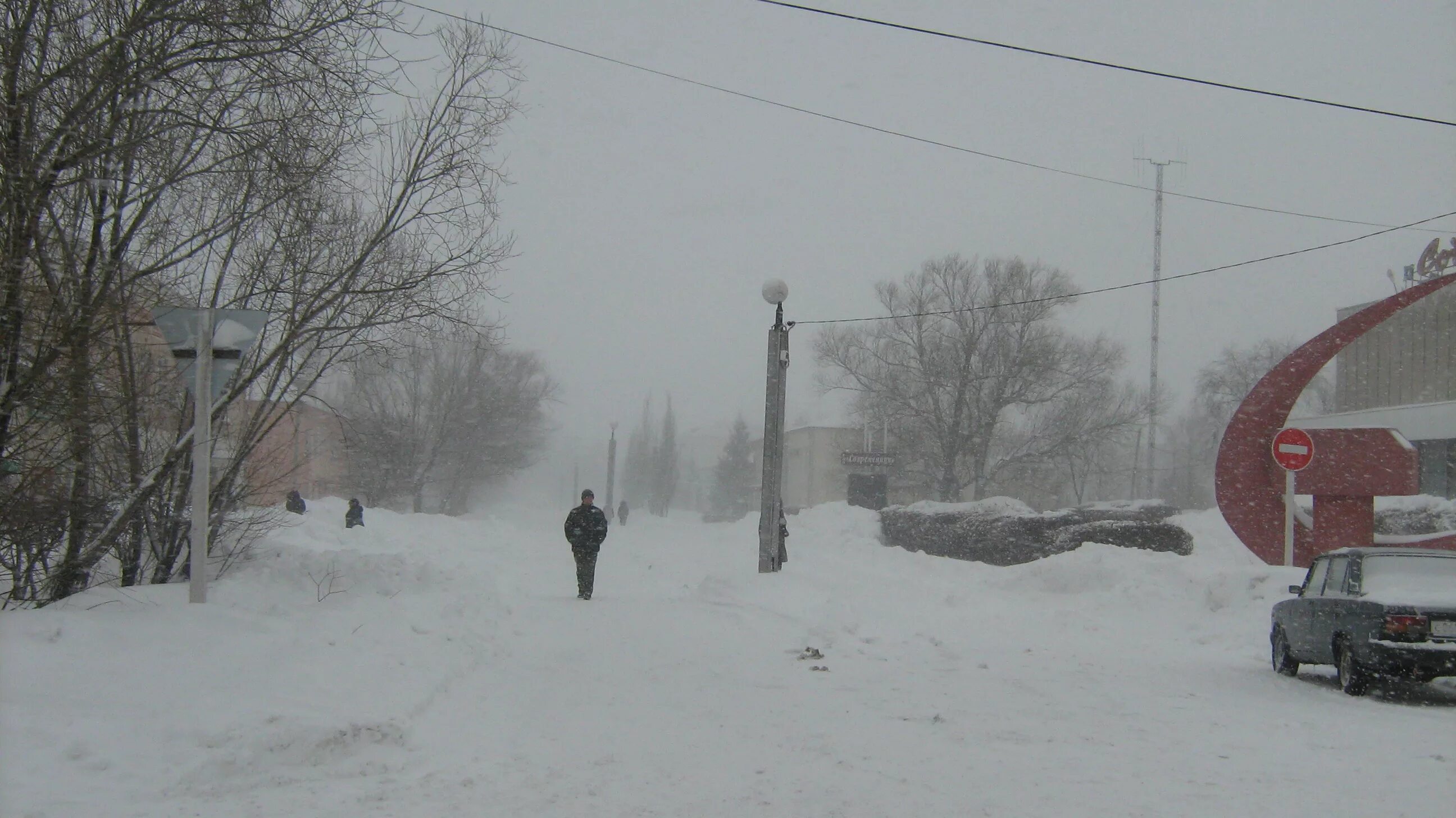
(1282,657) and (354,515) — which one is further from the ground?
(1282,657)

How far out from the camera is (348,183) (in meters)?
10.2

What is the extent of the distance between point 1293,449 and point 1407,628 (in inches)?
317

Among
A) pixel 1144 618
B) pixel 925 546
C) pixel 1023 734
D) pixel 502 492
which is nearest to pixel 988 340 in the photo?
pixel 925 546

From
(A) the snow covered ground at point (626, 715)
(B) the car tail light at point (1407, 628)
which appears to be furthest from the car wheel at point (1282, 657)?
(B) the car tail light at point (1407, 628)

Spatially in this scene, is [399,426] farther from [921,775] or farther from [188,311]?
[921,775]

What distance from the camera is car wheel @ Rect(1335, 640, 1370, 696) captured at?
9.32 metres

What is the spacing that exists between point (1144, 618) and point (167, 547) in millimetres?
12917

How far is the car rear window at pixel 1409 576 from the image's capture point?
9.34 meters

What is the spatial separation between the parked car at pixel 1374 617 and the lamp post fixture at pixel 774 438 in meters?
8.08

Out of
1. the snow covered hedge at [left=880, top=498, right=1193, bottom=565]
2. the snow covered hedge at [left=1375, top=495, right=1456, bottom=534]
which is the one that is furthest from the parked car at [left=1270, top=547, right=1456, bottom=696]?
the snow covered hedge at [left=1375, top=495, right=1456, bottom=534]

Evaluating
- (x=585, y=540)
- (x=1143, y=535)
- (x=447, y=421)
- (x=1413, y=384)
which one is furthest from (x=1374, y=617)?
(x=447, y=421)

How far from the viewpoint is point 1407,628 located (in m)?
8.95

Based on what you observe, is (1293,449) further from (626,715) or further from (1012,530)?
(626,715)

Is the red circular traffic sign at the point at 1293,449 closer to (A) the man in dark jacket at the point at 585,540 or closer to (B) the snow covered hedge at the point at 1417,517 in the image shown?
(B) the snow covered hedge at the point at 1417,517
